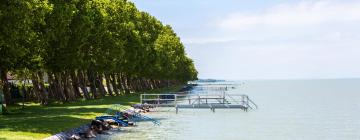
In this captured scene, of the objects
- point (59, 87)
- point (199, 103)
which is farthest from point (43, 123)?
point (199, 103)

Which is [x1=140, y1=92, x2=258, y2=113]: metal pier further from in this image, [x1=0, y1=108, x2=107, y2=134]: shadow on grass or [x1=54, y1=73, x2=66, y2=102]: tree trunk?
[x1=0, y1=108, x2=107, y2=134]: shadow on grass

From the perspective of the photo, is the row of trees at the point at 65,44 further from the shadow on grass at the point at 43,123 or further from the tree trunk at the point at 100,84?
the shadow on grass at the point at 43,123

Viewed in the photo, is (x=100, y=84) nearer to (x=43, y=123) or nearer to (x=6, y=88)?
(x=6, y=88)

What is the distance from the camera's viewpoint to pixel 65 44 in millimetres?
63031

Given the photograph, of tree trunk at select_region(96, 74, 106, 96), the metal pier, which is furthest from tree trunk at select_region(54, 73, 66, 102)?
tree trunk at select_region(96, 74, 106, 96)

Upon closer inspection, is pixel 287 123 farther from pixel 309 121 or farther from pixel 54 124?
pixel 54 124

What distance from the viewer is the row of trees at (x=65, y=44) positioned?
1769 inches

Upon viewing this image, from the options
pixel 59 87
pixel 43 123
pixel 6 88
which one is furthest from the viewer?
pixel 59 87

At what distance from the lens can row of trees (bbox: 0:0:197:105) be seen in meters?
44.9

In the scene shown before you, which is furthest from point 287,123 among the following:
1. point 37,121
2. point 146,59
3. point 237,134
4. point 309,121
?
point 146,59

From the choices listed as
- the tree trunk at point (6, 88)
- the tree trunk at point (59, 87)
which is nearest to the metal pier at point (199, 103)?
the tree trunk at point (59, 87)

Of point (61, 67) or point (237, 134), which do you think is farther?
point (61, 67)

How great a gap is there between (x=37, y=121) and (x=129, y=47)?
2136 inches

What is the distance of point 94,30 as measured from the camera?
2872 inches
